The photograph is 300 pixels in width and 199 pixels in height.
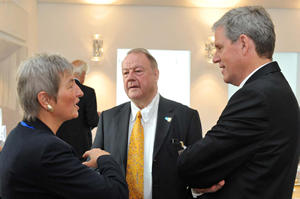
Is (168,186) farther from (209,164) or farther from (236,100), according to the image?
(236,100)

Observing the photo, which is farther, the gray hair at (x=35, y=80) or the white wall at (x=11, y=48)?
the white wall at (x=11, y=48)

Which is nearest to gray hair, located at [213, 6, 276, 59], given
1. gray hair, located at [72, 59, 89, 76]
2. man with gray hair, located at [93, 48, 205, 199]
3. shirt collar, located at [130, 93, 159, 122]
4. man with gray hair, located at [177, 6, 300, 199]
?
man with gray hair, located at [177, 6, 300, 199]

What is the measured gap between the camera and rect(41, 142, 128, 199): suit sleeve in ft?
4.33

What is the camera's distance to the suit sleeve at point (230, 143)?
1.45 meters

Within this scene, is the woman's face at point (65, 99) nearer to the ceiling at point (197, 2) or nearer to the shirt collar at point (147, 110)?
the shirt collar at point (147, 110)

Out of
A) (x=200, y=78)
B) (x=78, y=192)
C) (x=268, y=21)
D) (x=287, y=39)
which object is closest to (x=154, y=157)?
(x=78, y=192)

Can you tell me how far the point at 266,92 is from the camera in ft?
4.75

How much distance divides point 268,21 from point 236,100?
1.36 ft

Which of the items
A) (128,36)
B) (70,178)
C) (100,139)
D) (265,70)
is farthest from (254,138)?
(128,36)

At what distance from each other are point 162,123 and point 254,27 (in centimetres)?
93

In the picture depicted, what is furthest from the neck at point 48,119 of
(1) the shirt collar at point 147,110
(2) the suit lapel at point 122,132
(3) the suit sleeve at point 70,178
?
(1) the shirt collar at point 147,110

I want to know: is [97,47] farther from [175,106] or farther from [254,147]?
[254,147]

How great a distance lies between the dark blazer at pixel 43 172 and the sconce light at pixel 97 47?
224 inches

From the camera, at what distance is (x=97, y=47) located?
22.9ft
